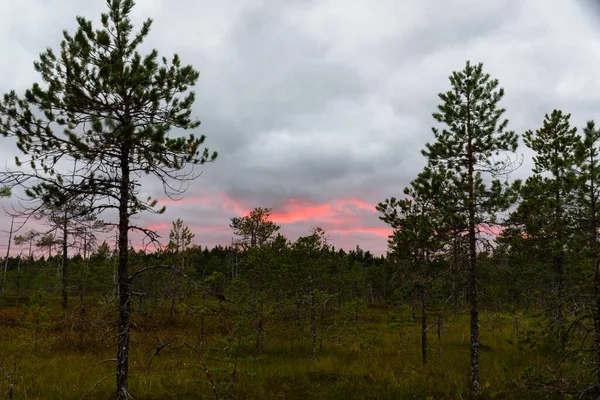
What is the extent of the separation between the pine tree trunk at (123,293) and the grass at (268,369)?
1395mm

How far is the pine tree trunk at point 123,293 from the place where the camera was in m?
7.47

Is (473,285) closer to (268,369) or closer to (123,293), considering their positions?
(268,369)

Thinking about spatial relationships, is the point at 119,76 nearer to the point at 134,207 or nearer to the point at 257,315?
the point at 134,207

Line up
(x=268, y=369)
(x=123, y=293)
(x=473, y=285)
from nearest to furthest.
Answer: (x=123, y=293), (x=473, y=285), (x=268, y=369)

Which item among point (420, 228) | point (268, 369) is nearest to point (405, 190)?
point (420, 228)

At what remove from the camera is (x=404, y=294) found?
49.5ft

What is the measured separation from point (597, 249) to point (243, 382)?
13.9 metres

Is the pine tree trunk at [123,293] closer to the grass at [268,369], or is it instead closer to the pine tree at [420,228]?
the grass at [268,369]

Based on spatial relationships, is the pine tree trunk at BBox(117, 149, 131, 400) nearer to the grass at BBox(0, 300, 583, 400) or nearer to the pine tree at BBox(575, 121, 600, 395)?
the grass at BBox(0, 300, 583, 400)

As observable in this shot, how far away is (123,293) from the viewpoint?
770cm

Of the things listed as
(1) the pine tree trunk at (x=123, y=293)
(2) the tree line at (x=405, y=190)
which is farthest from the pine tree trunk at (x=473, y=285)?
(1) the pine tree trunk at (x=123, y=293)

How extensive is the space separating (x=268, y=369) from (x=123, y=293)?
1173 cm

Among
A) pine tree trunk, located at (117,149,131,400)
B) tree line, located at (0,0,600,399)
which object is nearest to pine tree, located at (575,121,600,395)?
tree line, located at (0,0,600,399)

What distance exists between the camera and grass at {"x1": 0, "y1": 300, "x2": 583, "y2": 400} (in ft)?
→ 42.9
